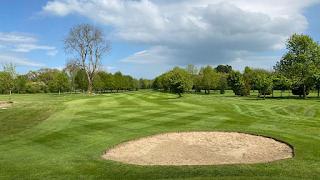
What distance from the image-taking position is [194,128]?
48.2ft

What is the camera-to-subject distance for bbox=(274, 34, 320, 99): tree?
47031mm

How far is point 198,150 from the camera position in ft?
33.6

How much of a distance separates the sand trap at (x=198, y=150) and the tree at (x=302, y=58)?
45598 millimetres

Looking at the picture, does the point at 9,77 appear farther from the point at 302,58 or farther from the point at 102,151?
the point at 302,58

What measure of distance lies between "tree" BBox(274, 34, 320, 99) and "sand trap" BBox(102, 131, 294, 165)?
4560 cm

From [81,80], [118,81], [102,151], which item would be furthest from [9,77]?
[118,81]

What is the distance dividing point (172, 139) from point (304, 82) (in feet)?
161

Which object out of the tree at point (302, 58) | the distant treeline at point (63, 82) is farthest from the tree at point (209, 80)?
the distant treeline at point (63, 82)

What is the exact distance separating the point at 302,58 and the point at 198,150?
51769mm

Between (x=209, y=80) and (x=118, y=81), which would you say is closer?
(x=209, y=80)

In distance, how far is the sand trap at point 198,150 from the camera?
28.8 ft

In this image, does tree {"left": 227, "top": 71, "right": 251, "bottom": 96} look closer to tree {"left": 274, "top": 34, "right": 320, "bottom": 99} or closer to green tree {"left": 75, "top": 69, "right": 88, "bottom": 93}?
tree {"left": 274, "top": 34, "right": 320, "bottom": 99}

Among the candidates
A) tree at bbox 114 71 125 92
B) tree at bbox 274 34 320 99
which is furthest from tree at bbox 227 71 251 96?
tree at bbox 114 71 125 92

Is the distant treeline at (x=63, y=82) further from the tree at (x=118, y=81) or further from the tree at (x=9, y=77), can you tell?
the tree at (x=9, y=77)
